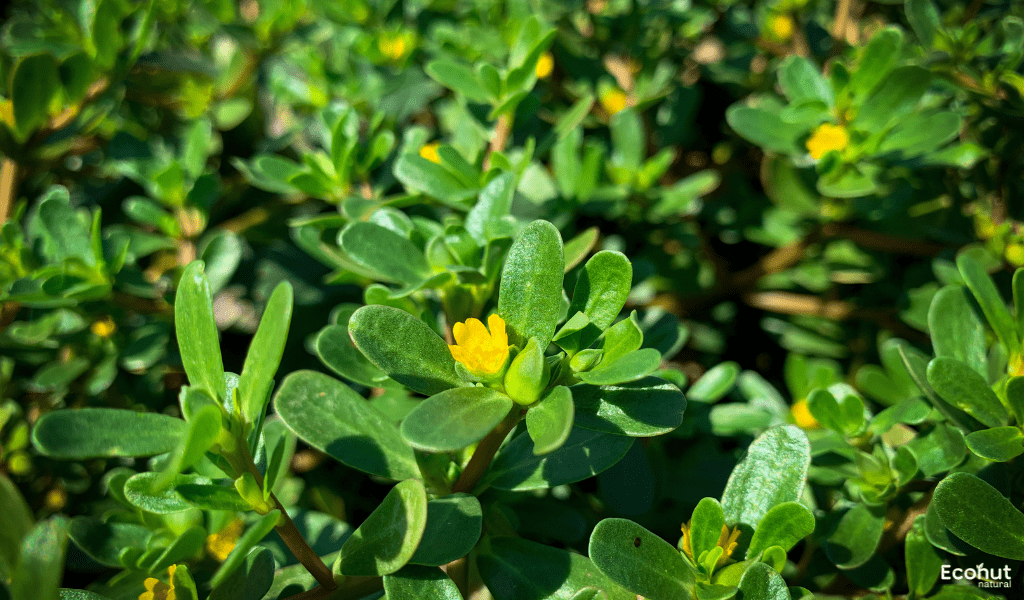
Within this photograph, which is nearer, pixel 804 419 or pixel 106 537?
pixel 106 537

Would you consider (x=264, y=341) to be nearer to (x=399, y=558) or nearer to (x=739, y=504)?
(x=399, y=558)

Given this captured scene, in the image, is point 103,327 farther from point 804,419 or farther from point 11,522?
point 804,419

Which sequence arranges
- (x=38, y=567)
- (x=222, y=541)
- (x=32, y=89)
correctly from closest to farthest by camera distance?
(x=38, y=567), (x=222, y=541), (x=32, y=89)

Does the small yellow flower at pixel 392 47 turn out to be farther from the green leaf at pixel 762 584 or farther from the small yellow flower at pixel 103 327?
the green leaf at pixel 762 584

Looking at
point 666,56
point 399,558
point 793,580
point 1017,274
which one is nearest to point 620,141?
point 666,56

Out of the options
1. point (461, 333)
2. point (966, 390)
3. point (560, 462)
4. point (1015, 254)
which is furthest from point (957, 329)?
point (461, 333)

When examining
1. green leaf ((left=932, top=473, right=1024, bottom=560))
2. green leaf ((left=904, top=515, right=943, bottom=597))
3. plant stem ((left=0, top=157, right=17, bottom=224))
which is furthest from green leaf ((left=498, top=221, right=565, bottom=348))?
plant stem ((left=0, top=157, right=17, bottom=224))
